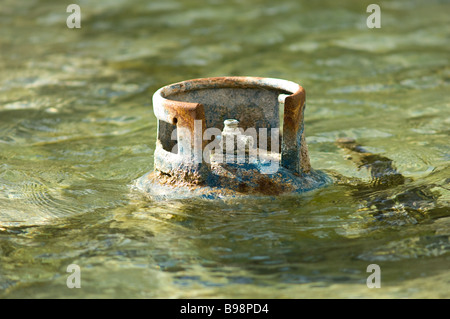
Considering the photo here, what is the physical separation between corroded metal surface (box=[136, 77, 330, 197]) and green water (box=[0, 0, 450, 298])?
0.12 m

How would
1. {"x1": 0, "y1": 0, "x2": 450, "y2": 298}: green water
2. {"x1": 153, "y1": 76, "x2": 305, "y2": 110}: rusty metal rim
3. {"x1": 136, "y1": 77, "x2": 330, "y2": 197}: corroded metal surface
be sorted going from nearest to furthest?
{"x1": 0, "y1": 0, "x2": 450, "y2": 298}: green water, {"x1": 136, "y1": 77, "x2": 330, "y2": 197}: corroded metal surface, {"x1": 153, "y1": 76, "x2": 305, "y2": 110}: rusty metal rim

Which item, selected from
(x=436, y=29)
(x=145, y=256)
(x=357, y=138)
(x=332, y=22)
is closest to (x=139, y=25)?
(x=332, y=22)

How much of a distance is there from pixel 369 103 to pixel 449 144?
58.0 inches

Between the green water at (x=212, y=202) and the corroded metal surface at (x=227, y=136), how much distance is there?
12cm

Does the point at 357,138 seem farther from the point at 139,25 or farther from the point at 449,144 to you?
the point at 139,25

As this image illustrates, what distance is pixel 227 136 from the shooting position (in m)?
4.25

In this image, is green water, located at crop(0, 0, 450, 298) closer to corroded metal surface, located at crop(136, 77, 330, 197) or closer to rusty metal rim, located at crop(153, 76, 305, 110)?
corroded metal surface, located at crop(136, 77, 330, 197)

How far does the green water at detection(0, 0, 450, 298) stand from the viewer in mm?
3406

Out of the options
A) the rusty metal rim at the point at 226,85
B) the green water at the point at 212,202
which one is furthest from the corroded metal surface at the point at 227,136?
the green water at the point at 212,202

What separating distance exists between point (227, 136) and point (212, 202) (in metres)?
0.49

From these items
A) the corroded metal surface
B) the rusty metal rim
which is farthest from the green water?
the rusty metal rim

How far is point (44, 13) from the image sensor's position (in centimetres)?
1096

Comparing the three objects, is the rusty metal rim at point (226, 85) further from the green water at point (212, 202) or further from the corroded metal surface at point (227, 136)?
the green water at point (212, 202)

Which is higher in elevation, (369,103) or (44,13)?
(44,13)
